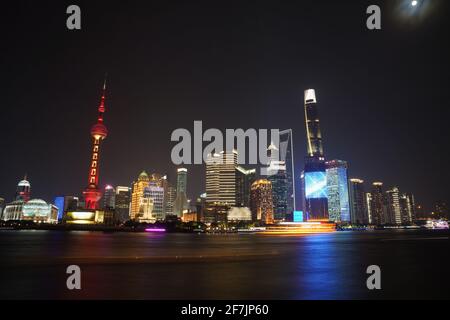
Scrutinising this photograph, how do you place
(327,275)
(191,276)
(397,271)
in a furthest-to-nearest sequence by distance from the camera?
(397,271) < (327,275) < (191,276)

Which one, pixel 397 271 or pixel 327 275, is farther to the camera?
pixel 397 271

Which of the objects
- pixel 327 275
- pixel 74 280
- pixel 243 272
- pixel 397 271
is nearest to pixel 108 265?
pixel 74 280

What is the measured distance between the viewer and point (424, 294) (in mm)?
19141

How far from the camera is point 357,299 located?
56.4ft

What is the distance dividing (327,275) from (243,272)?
639cm
